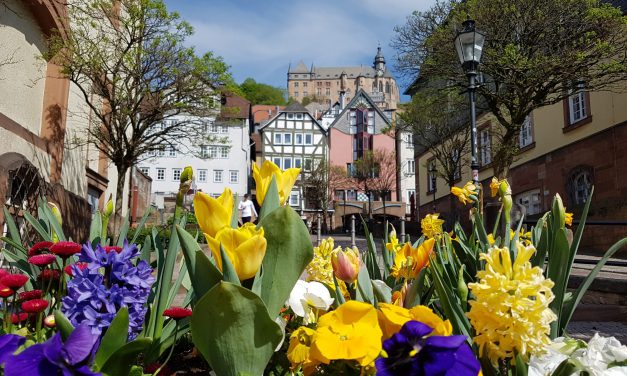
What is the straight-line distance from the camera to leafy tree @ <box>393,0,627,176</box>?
11.3 m

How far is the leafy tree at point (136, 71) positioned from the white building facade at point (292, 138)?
3777 centimetres

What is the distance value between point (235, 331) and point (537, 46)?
42.0 ft

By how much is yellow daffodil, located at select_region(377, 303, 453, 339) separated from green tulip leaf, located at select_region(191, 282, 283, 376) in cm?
25

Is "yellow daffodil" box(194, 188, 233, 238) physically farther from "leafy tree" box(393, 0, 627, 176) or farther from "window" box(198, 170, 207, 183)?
"window" box(198, 170, 207, 183)

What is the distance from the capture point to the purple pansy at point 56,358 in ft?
2.61

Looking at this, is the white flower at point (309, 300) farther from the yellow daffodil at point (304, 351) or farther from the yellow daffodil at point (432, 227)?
the yellow daffodil at point (432, 227)

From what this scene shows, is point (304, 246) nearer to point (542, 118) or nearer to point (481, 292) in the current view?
point (481, 292)

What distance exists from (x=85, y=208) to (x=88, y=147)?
2898 millimetres

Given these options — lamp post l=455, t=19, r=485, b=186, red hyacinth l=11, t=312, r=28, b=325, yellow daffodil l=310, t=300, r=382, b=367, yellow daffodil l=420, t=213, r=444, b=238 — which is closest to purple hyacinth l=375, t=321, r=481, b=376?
yellow daffodil l=310, t=300, r=382, b=367

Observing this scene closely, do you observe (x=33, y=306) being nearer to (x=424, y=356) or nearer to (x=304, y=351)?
(x=304, y=351)

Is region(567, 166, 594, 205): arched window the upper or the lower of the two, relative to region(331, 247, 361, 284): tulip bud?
upper

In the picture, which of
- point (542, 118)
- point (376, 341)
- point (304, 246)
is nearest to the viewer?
point (376, 341)

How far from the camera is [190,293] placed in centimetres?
212

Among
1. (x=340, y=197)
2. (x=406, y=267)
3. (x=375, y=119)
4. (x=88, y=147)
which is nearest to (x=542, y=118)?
(x=88, y=147)
